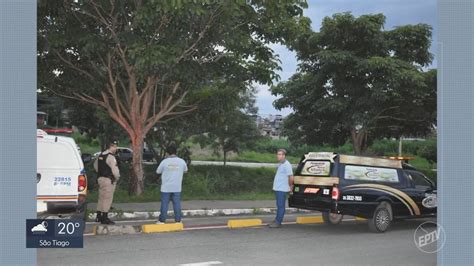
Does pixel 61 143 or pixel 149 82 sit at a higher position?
pixel 149 82

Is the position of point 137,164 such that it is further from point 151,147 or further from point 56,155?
point 56,155

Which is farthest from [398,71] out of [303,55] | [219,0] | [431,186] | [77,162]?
[77,162]

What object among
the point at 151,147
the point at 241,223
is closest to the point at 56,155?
the point at 241,223

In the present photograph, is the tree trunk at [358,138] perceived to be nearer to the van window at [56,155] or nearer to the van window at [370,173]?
the van window at [370,173]

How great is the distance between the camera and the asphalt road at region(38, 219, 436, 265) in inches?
321

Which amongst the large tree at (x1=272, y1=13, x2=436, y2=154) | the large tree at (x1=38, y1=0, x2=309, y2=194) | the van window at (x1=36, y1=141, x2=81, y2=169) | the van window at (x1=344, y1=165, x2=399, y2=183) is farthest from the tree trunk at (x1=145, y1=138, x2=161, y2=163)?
the van window at (x1=36, y1=141, x2=81, y2=169)

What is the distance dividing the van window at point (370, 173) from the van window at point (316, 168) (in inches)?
16.1

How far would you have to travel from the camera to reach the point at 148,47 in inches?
476

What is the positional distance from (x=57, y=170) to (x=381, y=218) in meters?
6.92

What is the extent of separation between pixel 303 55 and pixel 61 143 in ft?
45.8

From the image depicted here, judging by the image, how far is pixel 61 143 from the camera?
907cm

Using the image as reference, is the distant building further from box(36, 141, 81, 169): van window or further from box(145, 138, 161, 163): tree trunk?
box(36, 141, 81, 169): van window

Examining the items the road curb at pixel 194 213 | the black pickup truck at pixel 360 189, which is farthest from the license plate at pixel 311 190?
the road curb at pixel 194 213
